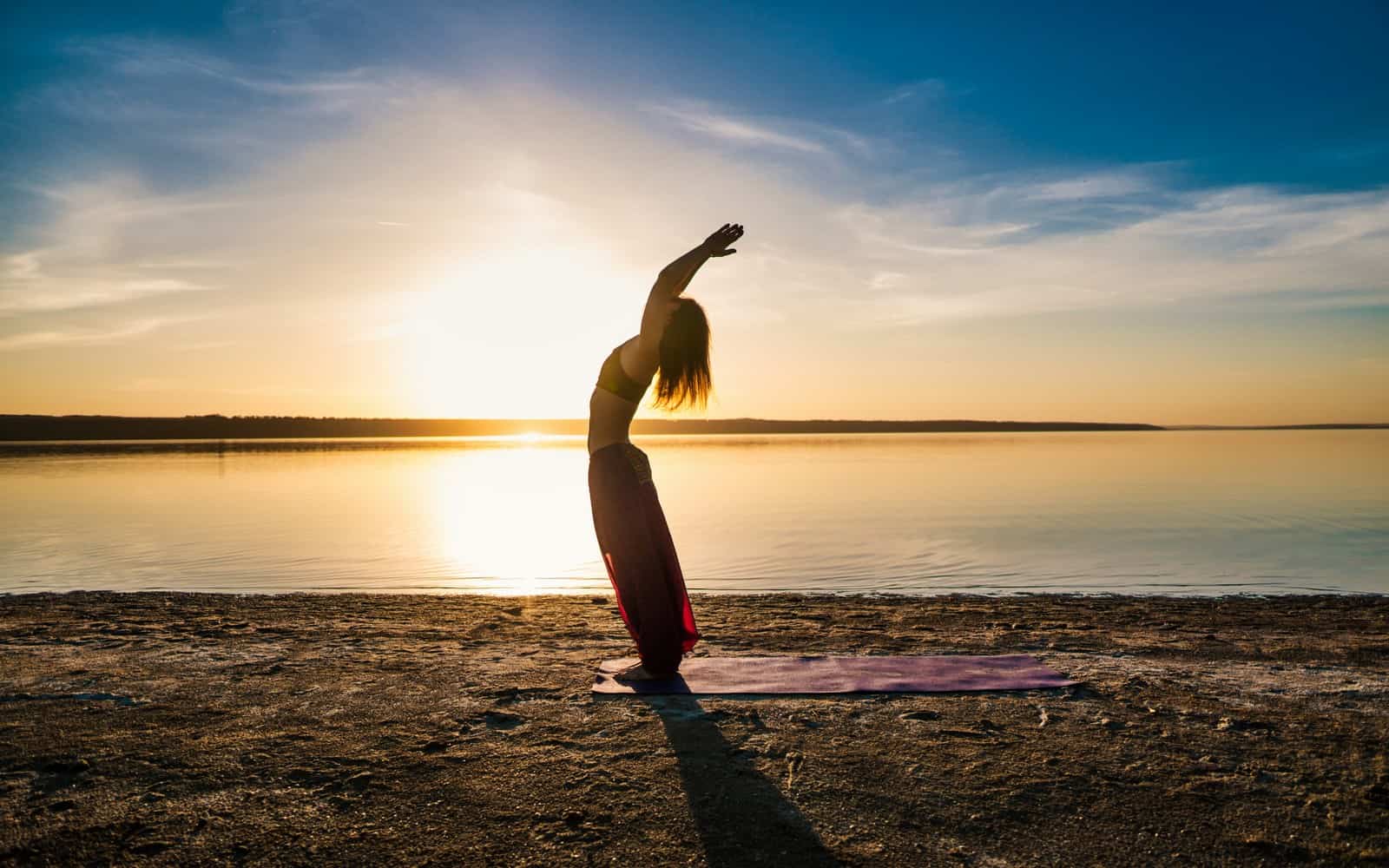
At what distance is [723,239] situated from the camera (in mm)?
4777

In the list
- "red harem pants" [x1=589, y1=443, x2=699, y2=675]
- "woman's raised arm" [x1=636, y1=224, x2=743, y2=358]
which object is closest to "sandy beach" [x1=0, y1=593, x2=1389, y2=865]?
"red harem pants" [x1=589, y1=443, x2=699, y2=675]

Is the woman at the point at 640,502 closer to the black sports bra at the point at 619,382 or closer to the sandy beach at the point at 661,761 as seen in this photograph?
the black sports bra at the point at 619,382

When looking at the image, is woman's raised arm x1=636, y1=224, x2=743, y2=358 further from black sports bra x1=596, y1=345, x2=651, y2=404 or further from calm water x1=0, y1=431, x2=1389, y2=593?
calm water x1=0, y1=431, x2=1389, y2=593

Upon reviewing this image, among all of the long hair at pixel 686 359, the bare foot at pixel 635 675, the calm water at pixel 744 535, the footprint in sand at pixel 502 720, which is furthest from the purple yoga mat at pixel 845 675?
the calm water at pixel 744 535

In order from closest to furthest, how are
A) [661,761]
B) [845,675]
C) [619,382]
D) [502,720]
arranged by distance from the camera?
[661,761] < [502,720] < [619,382] < [845,675]

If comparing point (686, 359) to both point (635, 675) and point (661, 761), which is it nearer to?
point (635, 675)

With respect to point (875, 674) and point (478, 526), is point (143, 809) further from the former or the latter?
point (478, 526)

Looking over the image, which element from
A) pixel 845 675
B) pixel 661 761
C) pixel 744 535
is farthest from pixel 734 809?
pixel 744 535

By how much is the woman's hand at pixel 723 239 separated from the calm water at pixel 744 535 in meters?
7.55

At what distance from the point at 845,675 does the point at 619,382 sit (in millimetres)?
2364

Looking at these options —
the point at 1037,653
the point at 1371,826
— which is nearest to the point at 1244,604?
the point at 1037,653

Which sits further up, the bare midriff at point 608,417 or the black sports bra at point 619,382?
the black sports bra at point 619,382

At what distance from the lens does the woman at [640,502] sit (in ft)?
16.6

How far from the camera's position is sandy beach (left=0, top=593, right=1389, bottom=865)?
3143mm
